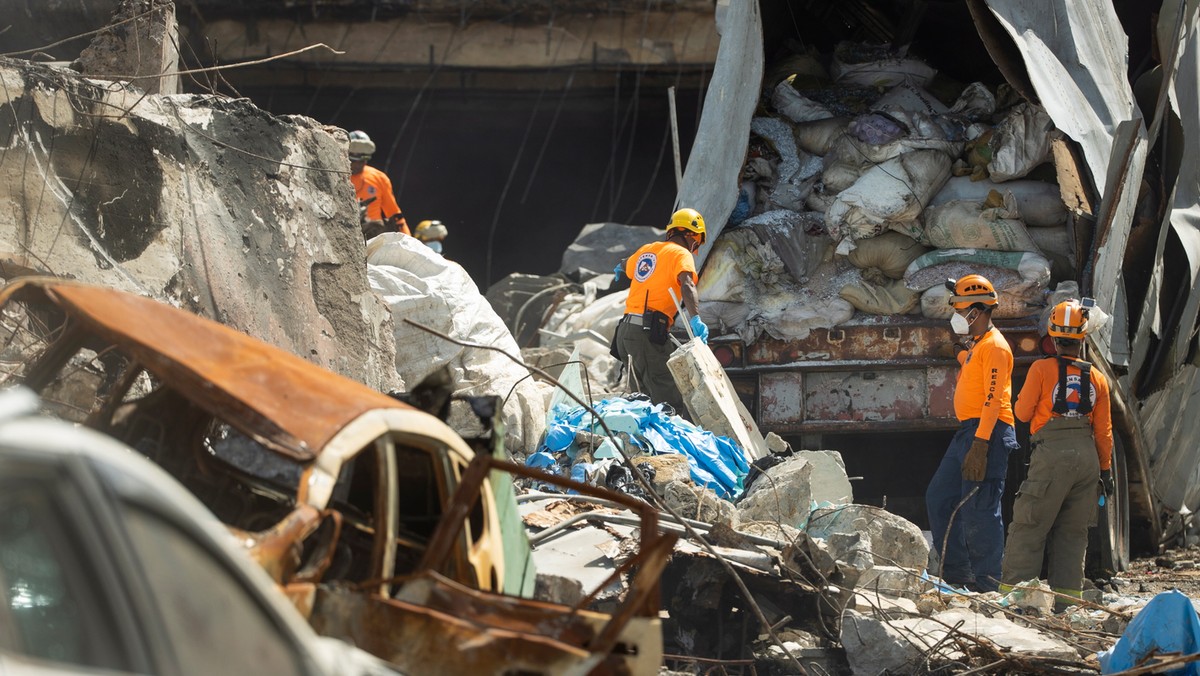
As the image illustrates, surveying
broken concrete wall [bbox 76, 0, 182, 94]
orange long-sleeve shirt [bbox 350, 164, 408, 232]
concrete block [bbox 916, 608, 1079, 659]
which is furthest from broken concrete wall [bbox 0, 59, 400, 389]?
orange long-sleeve shirt [bbox 350, 164, 408, 232]

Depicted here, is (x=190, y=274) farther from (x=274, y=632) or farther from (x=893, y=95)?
(x=893, y=95)

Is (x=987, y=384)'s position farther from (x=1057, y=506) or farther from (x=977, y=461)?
(x=1057, y=506)

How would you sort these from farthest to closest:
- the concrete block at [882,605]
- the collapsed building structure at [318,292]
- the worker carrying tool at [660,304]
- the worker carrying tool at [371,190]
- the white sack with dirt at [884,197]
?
1. the worker carrying tool at [371,190]
2. the white sack with dirt at [884,197]
3. the worker carrying tool at [660,304]
4. the concrete block at [882,605]
5. the collapsed building structure at [318,292]

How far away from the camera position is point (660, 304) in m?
7.57

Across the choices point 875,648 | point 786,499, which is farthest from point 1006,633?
point 786,499

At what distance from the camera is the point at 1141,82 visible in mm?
8070

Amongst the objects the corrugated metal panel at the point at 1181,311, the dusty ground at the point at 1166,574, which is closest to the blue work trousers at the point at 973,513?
the dusty ground at the point at 1166,574

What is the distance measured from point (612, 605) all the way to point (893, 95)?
205 inches

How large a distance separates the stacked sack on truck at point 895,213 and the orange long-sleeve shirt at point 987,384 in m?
0.76

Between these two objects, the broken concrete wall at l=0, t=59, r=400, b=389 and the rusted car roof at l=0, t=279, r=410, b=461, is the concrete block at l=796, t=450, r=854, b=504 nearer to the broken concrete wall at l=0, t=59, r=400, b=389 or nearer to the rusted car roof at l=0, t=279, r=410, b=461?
the broken concrete wall at l=0, t=59, r=400, b=389

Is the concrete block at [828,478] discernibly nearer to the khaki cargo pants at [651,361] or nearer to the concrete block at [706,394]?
the concrete block at [706,394]

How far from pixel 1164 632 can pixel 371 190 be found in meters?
6.83

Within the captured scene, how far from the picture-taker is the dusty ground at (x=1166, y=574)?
7012 millimetres

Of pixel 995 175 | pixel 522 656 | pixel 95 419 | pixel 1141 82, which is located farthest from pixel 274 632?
pixel 1141 82
